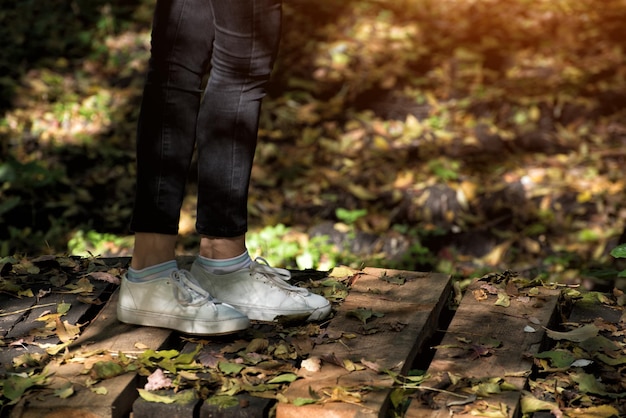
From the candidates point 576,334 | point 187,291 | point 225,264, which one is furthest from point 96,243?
point 576,334

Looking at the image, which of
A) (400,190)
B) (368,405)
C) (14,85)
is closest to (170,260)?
(368,405)

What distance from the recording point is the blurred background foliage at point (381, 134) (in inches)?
180

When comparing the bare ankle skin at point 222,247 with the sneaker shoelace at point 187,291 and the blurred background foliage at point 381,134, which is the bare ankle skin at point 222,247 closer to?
the sneaker shoelace at point 187,291

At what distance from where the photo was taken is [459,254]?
450 cm

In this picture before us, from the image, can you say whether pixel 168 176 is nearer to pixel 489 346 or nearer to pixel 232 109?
pixel 232 109

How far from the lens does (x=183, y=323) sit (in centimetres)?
262

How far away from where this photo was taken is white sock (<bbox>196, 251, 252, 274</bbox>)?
2793 mm

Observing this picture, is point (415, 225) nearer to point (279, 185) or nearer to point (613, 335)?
point (279, 185)

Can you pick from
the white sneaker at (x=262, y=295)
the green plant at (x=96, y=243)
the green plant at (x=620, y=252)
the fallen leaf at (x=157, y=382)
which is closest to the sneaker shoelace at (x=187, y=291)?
the white sneaker at (x=262, y=295)

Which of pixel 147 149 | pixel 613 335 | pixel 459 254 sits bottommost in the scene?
pixel 459 254

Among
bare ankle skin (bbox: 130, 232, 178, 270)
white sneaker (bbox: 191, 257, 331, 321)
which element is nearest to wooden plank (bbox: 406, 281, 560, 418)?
white sneaker (bbox: 191, 257, 331, 321)

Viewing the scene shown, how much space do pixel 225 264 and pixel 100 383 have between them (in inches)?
22.8

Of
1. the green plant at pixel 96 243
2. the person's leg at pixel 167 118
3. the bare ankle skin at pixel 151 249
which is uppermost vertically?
the person's leg at pixel 167 118

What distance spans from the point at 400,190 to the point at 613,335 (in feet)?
7.71
